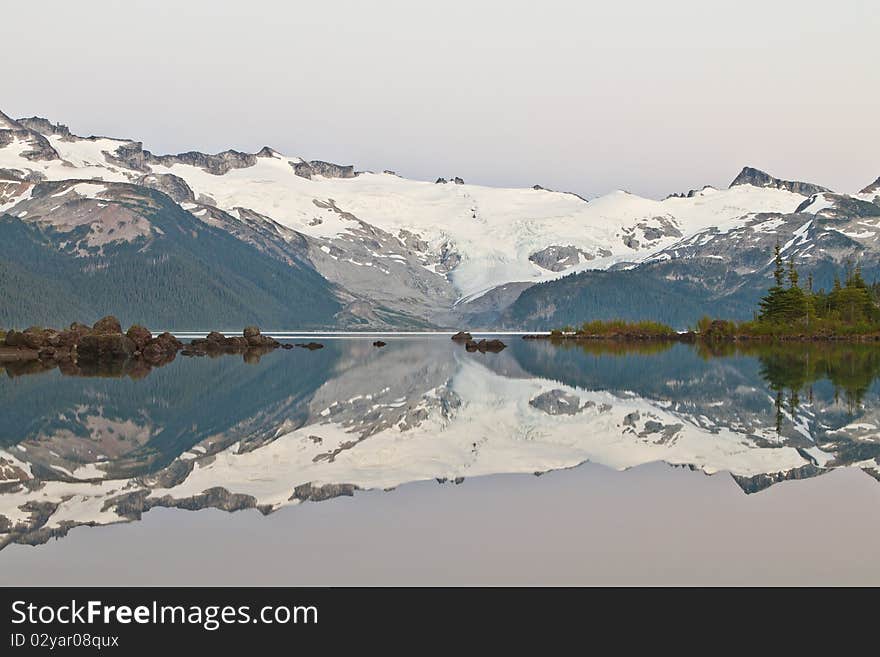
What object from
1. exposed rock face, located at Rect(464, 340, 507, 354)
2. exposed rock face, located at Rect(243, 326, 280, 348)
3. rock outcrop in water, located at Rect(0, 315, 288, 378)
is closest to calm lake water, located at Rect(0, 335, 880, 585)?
rock outcrop in water, located at Rect(0, 315, 288, 378)

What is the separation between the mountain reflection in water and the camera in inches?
990

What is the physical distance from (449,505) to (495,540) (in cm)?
374

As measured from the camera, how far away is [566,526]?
20141 millimetres

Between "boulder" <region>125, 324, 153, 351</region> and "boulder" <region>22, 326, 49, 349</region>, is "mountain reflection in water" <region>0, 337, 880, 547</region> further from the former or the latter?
"boulder" <region>125, 324, 153, 351</region>

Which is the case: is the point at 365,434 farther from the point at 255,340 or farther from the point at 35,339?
the point at 255,340

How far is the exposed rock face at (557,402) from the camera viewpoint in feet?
150

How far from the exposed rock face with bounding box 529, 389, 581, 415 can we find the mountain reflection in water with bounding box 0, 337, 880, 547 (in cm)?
14

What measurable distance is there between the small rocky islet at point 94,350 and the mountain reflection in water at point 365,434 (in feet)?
65.5

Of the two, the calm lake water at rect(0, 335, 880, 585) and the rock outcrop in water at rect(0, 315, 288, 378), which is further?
the rock outcrop in water at rect(0, 315, 288, 378)

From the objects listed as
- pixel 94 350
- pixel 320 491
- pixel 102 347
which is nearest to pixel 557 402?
pixel 320 491

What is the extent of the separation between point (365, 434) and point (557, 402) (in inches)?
639

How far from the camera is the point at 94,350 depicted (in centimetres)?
10675

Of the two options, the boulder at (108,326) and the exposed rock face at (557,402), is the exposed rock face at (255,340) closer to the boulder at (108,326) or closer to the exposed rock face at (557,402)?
the boulder at (108,326)

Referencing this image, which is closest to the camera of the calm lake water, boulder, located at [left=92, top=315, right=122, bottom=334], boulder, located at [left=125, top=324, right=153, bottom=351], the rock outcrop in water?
the calm lake water
